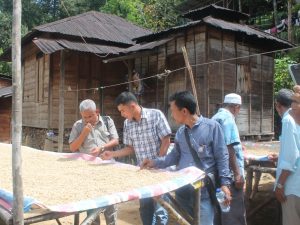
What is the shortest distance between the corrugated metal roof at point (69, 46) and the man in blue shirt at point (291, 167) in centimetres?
836

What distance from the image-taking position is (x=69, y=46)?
11.2 meters

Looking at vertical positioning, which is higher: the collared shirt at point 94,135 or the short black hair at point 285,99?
the short black hair at point 285,99

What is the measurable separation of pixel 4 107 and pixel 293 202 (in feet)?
61.9

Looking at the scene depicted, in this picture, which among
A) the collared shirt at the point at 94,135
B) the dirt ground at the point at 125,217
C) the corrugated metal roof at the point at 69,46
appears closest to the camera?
the collared shirt at the point at 94,135

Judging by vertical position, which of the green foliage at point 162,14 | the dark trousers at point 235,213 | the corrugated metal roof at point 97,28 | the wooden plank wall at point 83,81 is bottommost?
the dark trousers at point 235,213

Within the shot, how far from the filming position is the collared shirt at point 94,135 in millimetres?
4379

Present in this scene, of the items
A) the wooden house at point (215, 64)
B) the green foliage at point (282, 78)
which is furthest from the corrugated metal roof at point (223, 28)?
the green foliage at point (282, 78)

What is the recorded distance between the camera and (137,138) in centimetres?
384

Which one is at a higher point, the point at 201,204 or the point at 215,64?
the point at 215,64

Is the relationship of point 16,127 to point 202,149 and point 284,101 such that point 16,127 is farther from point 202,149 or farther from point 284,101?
point 284,101

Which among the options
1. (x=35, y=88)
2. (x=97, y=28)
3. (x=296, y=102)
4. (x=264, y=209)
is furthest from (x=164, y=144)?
(x=97, y=28)

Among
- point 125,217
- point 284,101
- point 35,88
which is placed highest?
point 35,88

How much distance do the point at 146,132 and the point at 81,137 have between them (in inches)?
34.3

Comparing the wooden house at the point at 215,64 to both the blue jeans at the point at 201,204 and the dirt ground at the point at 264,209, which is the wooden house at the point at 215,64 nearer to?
the dirt ground at the point at 264,209
